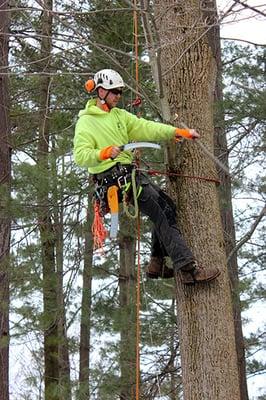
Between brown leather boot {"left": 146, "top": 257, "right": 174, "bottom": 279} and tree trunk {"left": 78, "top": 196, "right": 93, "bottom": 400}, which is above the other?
tree trunk {"left": 78, "top": 196, "right": 93, "bottom": 400}

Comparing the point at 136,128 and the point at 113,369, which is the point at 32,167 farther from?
the point at 136,128

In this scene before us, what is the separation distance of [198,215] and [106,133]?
0.85 m

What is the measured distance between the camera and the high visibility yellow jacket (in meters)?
4.61

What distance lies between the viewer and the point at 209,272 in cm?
446

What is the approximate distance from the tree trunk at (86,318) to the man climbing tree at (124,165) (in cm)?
413

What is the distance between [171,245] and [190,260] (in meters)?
0.18

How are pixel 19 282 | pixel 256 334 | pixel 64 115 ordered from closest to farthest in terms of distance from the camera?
pixel 19 282
pixel 64 115
pixel 256 334

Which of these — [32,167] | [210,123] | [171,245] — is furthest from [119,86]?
[32,167]

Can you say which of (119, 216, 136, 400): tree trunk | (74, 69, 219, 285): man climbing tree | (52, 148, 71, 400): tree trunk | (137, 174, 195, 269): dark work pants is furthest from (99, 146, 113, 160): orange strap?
(119, 216, 136, 400): tree trunk

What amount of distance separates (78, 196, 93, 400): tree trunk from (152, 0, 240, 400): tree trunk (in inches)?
173

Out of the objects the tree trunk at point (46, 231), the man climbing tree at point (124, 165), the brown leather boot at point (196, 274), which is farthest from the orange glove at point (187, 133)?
the tree trunk at point (46, 231)

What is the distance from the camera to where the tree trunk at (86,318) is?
31.1ft

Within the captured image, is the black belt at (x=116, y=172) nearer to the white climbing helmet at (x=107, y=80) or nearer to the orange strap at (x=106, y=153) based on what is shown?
the orange strap at (x=106, y=153)

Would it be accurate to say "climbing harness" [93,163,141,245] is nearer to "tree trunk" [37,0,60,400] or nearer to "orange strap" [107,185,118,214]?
"orange strap" [107,185,118,214]
